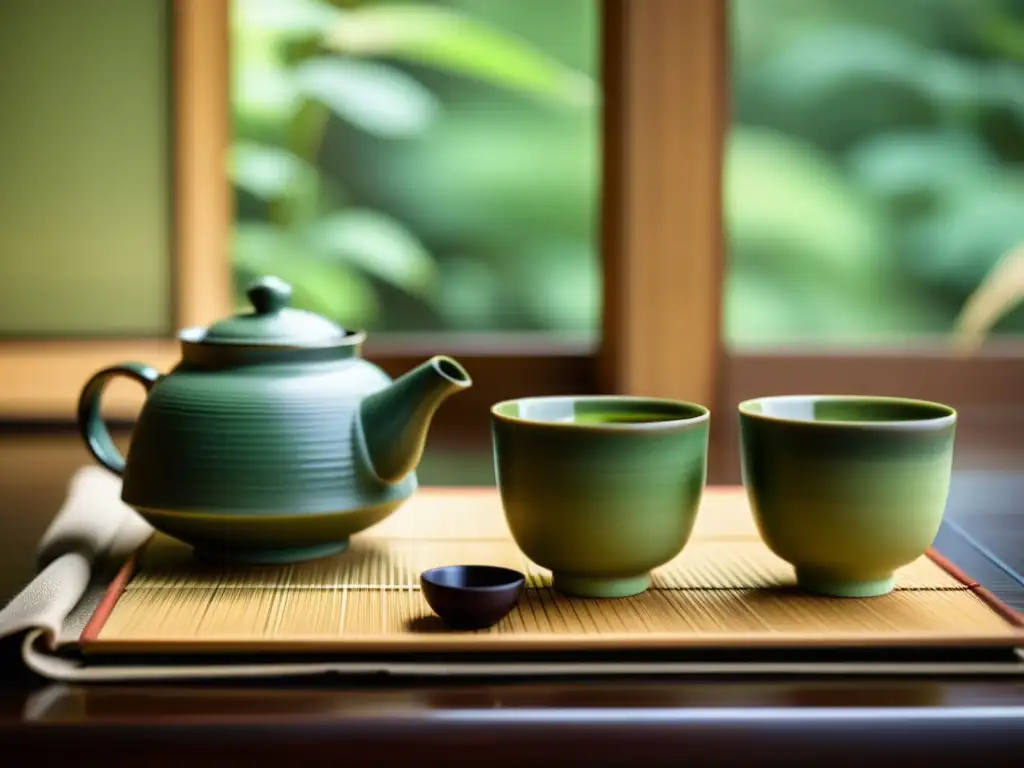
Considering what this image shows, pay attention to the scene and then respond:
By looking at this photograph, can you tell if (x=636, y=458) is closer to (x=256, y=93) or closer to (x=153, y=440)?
(x=153, y=440)

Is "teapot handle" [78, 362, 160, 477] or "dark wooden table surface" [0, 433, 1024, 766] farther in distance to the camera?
"teapot handle" [78, 362, 160, 477]

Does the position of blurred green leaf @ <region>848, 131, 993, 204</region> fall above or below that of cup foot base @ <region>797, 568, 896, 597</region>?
above

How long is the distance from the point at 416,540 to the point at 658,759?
0.33 meters

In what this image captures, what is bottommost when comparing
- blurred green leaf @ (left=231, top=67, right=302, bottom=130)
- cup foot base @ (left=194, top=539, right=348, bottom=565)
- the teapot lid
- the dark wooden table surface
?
the dark wooden table surface

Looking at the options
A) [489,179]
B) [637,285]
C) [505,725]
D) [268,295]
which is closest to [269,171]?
[489,179]

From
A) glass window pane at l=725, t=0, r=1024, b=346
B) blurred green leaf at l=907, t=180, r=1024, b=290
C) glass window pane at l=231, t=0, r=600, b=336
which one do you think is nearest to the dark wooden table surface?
glass window pane at l=231, t=0, r=600, b=336

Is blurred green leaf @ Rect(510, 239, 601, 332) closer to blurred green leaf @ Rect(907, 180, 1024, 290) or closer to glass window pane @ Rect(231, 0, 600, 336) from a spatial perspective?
glass window pane @ Rect(231, 0, 600, 336)

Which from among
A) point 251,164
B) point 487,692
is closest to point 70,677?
point 487,692

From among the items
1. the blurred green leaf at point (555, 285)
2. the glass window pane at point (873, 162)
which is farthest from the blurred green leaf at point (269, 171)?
the glass window pane at point (873, 162)

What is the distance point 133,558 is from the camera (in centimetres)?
75

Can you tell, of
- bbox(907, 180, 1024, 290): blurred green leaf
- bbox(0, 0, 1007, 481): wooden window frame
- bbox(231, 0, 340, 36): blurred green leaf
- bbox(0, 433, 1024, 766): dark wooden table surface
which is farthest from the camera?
bbox(907, 180, 1024, 290): blurred green leaf

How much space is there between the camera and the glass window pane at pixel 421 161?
6.86 ft

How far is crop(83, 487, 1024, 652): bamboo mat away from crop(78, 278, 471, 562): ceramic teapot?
0.10 feet

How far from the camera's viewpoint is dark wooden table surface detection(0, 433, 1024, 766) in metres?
0.51
